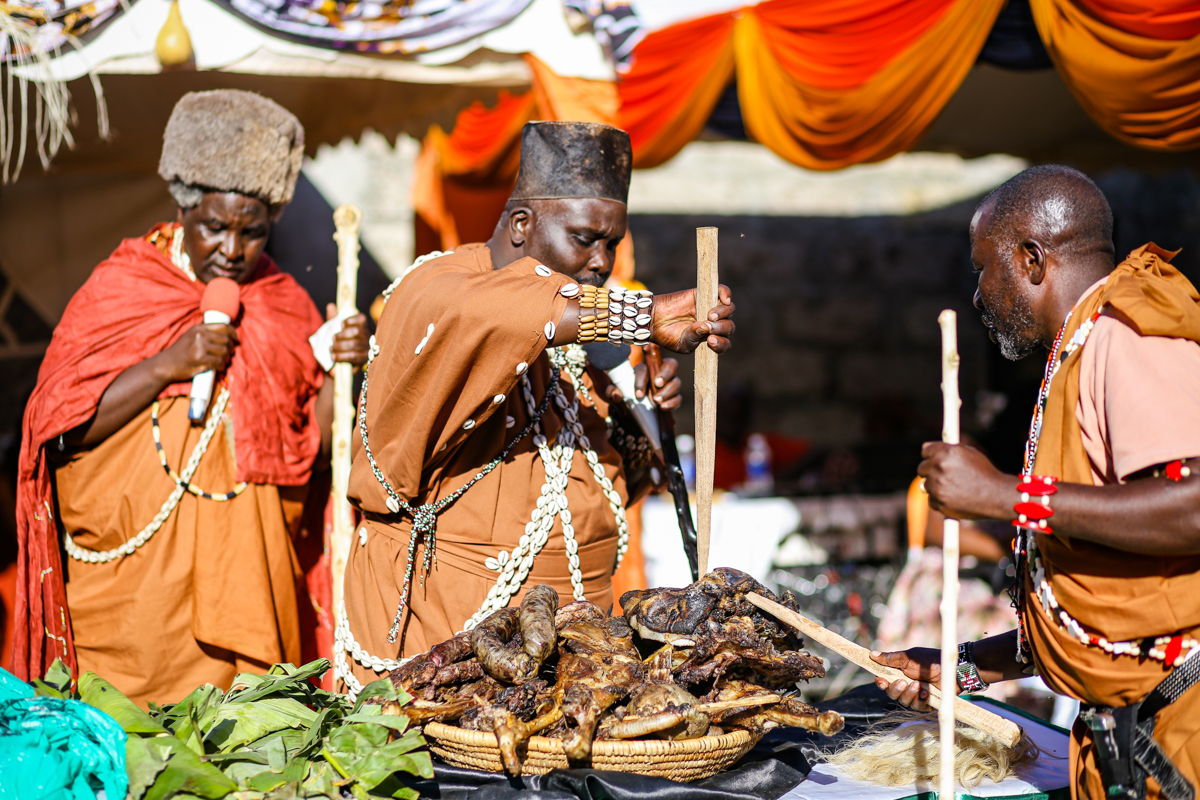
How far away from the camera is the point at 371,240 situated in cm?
752

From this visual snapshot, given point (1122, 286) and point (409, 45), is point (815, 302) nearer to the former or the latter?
point (409, 45)

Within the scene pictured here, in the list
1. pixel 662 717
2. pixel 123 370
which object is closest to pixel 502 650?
pixel 662 717

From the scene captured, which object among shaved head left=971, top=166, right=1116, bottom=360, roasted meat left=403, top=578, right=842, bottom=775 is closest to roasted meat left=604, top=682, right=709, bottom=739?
roasted meat left=403, top=578, right=842, bottom=775

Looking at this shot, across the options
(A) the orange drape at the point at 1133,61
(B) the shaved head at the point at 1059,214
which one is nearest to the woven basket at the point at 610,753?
(B) the shaved head at the point at 1059,214

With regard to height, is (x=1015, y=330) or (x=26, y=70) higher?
(x=26, y=70)

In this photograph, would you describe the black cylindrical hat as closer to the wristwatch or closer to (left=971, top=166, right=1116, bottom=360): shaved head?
(left=971, top=166, right=1116, bottom=360): shaved head

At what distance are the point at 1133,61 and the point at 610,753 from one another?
320cm

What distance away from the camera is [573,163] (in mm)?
2416

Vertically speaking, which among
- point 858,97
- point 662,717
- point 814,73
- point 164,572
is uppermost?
point 814,73

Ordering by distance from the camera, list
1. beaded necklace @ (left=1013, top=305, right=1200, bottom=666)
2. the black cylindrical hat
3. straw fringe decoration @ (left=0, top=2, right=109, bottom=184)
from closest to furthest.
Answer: beaded necklace @ (left=1013, top=305, right=1200, bottom=666) < the black cylindrical hat < straw fringe decoration @ (left=0, top=2, right=109, bottom=184)

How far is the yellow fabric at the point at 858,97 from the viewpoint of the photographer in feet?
13.6

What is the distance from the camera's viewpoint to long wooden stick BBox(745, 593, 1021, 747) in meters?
1.82

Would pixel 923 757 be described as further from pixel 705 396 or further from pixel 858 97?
pixel 858 97

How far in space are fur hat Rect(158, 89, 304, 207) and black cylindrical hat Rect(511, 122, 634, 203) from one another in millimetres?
1131
